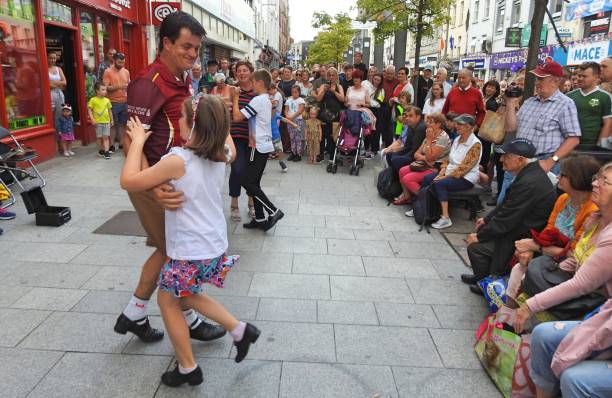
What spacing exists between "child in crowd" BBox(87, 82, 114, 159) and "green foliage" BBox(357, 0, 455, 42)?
918 centimetres

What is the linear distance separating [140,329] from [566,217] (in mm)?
2944

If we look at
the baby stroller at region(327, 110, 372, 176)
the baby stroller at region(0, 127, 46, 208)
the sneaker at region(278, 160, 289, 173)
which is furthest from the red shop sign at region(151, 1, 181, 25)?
the baby stroller at region(0, 127, 46, 208)

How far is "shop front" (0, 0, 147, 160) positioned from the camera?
7934 mm

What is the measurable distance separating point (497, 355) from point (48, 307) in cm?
312

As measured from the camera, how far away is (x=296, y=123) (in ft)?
35.0

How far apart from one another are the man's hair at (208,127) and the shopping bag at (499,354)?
1.98m

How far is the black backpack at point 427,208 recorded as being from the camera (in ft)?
20.0

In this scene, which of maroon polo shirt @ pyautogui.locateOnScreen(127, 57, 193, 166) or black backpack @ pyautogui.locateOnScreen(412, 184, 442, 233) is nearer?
maroon polo shirt @ pyautogui.locateOnScreen(127, 57, 193, 166)

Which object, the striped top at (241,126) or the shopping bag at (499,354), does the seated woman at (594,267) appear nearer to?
the shopping bag at (499,354)

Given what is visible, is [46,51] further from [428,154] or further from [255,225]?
[428,154]

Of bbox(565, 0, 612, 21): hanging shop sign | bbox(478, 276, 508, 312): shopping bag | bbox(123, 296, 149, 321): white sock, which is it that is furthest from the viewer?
bbox(565, 0, 612, 21): hanging shop sign

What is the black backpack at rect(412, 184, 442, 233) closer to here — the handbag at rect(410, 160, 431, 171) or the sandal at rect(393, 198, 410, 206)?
the handbag at rect(410, 160, 431, 171)

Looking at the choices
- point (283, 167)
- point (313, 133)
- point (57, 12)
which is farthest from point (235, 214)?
point (57, 12)

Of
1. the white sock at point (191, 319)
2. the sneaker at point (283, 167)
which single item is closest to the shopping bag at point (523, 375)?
the white sock at point (191, 319)
